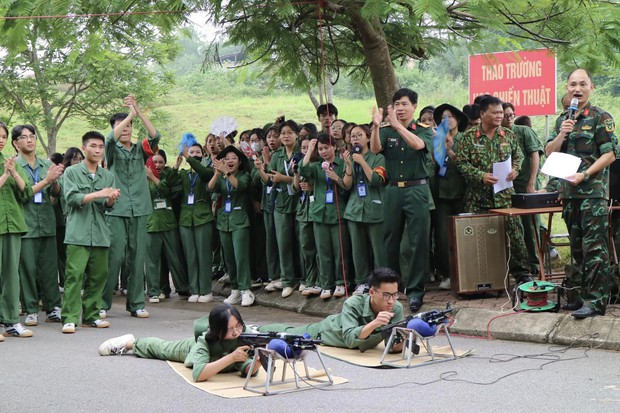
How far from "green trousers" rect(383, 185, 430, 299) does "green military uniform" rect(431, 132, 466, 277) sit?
58cm

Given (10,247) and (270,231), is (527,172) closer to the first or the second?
(270,231)

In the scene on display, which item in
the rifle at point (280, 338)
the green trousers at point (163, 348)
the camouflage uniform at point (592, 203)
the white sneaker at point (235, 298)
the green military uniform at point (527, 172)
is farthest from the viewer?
the white sneaker at point (235, 298)

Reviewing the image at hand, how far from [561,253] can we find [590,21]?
4.83 metres

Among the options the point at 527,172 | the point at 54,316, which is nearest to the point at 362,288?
the point at 527,172

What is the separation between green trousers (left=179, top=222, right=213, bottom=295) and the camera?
13078 millimetres

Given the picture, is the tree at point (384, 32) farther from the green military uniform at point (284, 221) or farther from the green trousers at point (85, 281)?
the green trousers at point (85, 281)

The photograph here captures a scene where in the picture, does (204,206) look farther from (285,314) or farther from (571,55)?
(571,55)

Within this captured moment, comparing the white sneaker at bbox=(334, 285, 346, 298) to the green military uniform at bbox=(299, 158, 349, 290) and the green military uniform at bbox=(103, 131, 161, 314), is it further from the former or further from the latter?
the green military uniform at bbox=(103, 131, 161, 314)

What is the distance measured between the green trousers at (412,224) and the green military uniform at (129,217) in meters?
2.97

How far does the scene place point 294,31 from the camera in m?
12.5

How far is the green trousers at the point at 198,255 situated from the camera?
13078mm

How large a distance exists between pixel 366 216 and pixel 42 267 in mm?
3966

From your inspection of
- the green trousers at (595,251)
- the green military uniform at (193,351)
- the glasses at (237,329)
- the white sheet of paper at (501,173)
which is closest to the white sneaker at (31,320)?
the green military uniform at (193,351)

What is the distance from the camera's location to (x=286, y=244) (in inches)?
488
